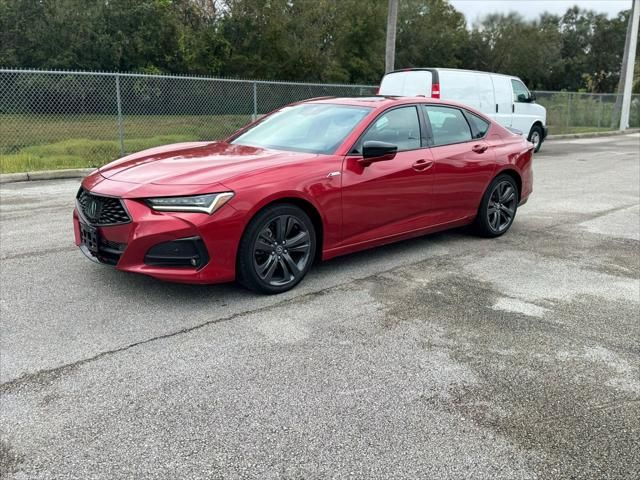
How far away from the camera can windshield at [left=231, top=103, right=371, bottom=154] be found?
197 inches

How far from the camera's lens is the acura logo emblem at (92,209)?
4.23m

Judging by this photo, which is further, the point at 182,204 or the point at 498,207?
the point at 498,207

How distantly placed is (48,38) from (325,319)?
2802 centimetres

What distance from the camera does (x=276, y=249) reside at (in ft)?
14.6

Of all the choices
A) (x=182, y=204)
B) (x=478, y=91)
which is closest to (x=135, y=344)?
(x=182, y=204)

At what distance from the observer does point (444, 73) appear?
12.7 m

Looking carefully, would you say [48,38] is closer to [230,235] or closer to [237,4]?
[237,4]

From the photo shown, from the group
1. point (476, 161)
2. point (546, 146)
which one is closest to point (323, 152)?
point (476, 161)

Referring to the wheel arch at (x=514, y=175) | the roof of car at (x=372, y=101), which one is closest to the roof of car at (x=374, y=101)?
the roof of car at (x=372, y=101)

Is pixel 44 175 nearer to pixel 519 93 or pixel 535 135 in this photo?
pixel 519 93

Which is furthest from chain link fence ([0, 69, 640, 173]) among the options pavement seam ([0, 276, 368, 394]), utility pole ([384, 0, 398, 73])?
pavement seam ([0, 276, 368, 394])

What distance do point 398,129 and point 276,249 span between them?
69.9 inches

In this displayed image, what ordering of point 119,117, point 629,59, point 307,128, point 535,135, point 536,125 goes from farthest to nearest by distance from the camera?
point 629,59, point 535,135, point 536,125, point 119,117, point 307,128

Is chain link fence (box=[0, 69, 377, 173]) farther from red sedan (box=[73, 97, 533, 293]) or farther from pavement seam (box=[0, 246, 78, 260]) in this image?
red sedan (box=[73, 97, 533, 293])
